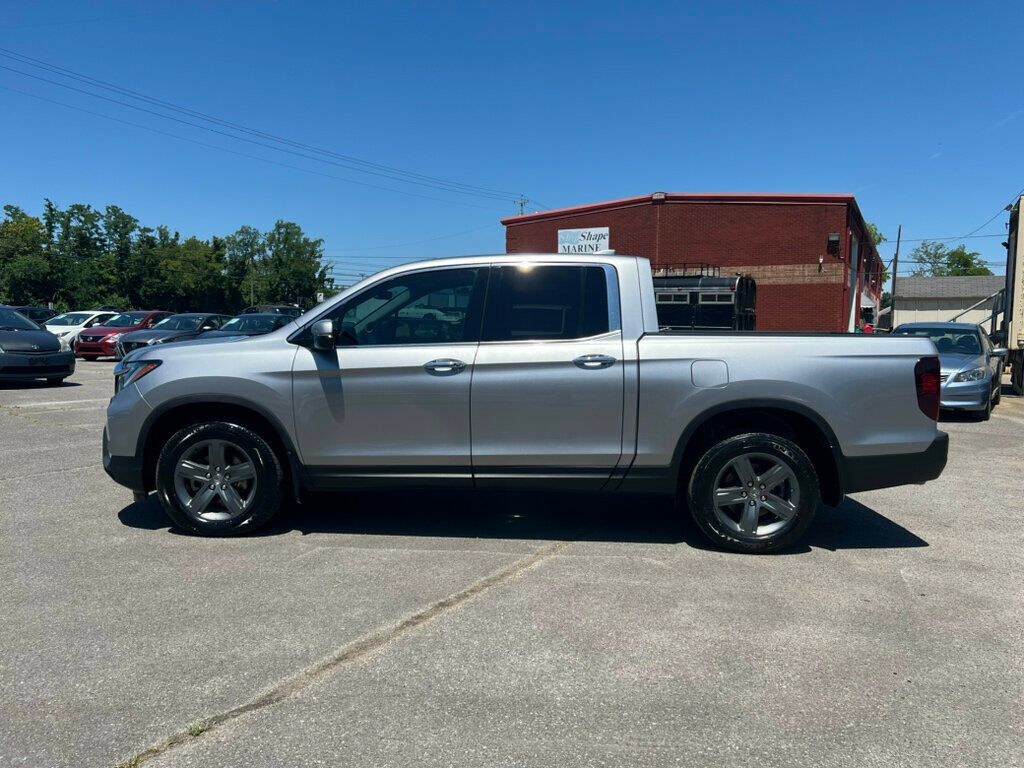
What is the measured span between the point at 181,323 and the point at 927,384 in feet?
64.4

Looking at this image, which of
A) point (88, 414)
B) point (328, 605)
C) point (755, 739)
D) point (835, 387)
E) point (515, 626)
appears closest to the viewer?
point (755, 739)

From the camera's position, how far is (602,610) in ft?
13.1

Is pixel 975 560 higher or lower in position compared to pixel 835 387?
lower

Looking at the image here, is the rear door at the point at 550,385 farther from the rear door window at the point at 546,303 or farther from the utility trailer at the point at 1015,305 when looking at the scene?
the utility trailer at the point at 1015,305

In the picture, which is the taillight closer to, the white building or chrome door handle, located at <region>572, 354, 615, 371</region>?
chrome door handle, located at <region>572, 354, 615, 371</region>

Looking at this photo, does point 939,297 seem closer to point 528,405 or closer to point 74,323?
point 74,323

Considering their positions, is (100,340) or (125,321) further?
(125,321)

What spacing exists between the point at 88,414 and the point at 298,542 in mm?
7664

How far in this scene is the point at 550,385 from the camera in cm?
481

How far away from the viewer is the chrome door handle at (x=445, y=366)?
4867mm

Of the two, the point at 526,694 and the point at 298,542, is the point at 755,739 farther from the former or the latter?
the point at 298,542

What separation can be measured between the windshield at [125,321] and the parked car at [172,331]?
2.86 m

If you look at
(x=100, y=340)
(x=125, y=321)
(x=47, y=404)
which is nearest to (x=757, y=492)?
(x=47, y=404)

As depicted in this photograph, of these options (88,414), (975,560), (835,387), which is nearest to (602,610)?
(835,387)
